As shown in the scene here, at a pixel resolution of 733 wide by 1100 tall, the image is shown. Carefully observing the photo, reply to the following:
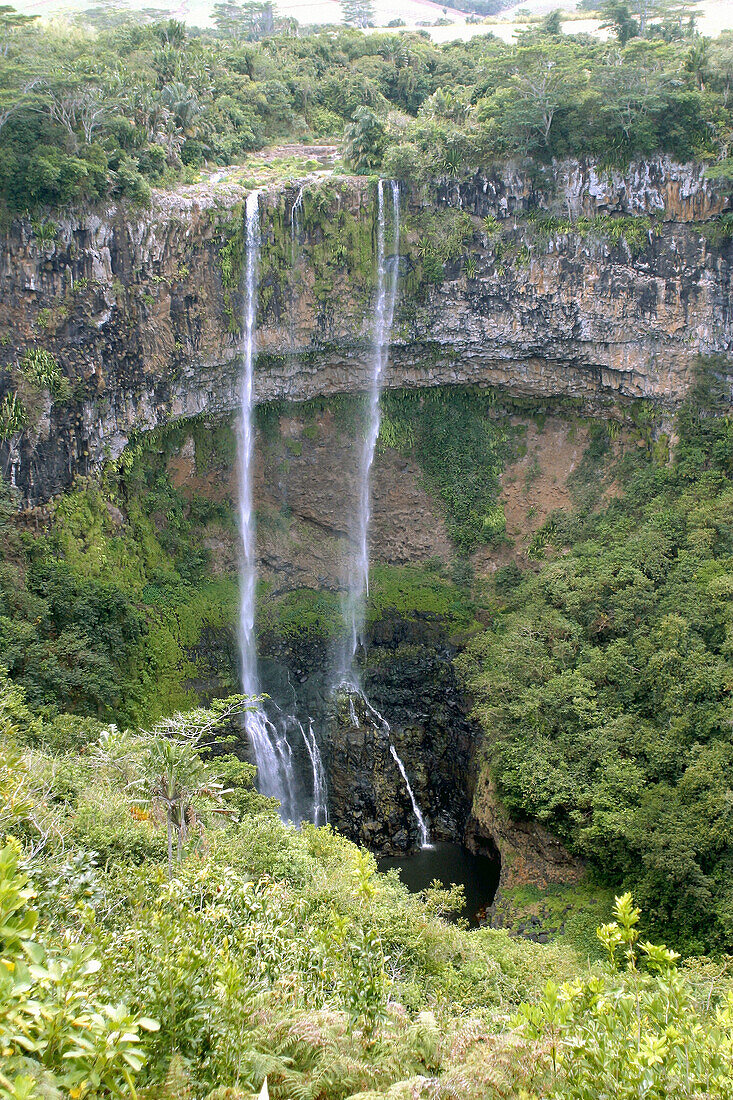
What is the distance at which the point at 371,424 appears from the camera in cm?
2361

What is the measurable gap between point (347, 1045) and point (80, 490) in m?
15.5

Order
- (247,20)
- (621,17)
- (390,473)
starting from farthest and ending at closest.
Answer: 1. (247,20)
2. (621,17)
3. (390,473)

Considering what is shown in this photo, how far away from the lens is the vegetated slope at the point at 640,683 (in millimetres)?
12516

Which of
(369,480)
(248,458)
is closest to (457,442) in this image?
(369,480)

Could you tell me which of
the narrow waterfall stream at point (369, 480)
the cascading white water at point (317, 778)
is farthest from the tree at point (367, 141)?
the cascading white water at point (317, 778)

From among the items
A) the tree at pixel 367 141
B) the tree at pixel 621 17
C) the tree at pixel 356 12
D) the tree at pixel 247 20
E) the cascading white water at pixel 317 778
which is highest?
the tree at pixel 356 12

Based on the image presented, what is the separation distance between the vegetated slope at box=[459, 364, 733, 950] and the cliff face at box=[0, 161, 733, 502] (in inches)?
102

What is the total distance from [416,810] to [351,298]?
41.2ft

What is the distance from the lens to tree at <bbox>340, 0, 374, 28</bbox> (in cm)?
3578

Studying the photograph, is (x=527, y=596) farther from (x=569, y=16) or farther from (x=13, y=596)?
(x=569, y=16)

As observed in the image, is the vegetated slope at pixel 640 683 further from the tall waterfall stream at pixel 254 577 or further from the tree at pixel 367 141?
the tree at pixel 367 141

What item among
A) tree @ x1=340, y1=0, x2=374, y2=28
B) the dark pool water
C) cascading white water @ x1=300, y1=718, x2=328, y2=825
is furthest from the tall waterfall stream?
tree @ x1=340, y1=0, x2=374, y2=28

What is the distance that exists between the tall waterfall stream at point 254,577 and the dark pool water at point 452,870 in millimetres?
549

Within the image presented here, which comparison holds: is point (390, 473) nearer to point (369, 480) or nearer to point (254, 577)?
point (369, 480)
